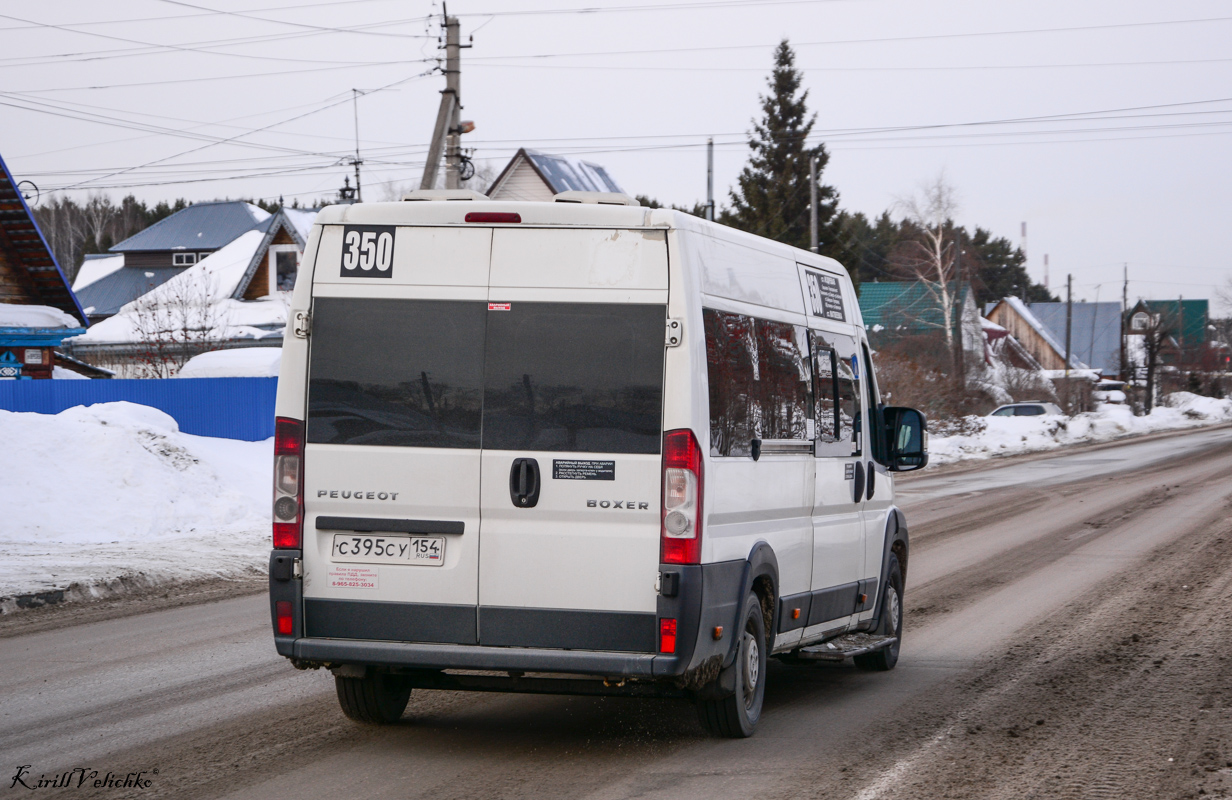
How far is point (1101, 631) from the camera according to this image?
34.2 feet

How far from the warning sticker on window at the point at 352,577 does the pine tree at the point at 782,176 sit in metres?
50.5

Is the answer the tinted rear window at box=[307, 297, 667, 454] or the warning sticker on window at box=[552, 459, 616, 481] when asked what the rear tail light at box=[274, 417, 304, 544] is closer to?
the tinted rear window at box=[307, 297, 667, 454]

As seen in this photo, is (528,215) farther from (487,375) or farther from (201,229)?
(201,229)

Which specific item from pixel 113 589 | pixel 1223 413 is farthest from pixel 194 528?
pixel 1223 413

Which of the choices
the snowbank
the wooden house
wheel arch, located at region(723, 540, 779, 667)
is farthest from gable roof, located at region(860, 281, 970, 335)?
wheel arch, located at region(723, 540, 779, 667)

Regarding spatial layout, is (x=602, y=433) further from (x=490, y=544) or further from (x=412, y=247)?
(x=412, y=247)

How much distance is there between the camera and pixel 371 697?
22.9 feet

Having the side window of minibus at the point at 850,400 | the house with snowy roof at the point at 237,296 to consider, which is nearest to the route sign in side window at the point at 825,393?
the side window of minibus at the point at 850,400

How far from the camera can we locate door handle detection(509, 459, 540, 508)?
6.08 metres

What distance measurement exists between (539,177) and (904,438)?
46102mm

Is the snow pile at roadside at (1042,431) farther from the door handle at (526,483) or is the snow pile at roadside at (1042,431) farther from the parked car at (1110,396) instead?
the door handle at (526,483)

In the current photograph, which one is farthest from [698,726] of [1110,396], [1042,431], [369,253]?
[1110,396]

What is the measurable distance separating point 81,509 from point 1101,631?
12.3m

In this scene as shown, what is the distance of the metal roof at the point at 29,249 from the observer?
3027 centimetres
